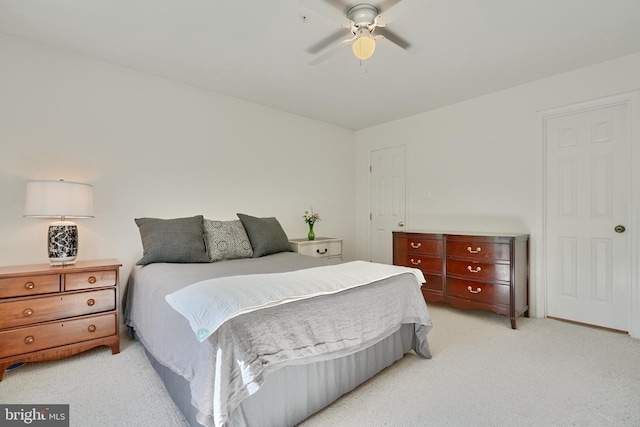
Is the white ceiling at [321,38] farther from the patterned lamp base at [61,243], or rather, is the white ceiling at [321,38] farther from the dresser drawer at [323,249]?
the dresser drawer at [323,249]

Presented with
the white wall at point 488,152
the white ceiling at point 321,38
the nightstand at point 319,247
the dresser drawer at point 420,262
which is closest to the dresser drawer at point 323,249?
the nightstand at point 319,247

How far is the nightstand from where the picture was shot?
3.64 meters

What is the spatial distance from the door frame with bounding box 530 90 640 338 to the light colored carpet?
0.46 meters

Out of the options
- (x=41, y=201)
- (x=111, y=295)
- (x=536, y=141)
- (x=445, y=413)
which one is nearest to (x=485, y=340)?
(x=445, y=413)

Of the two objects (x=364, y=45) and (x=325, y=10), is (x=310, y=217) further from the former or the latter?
(x=325, y=10)

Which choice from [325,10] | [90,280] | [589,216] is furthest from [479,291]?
[90,280]

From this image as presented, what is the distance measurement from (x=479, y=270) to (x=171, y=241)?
2877 millimetres

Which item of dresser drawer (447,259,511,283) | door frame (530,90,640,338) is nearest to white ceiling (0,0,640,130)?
door frame (530,90,640,338)

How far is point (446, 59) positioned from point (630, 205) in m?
2.04

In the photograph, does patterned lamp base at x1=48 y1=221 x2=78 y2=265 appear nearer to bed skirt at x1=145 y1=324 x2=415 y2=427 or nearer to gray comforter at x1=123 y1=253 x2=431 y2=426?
gray comforter at x1=123 y1=253 x2=431 y2=426

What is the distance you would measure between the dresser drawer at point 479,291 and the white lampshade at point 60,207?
3.37 meters

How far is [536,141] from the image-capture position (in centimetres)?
316

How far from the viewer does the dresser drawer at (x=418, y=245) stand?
335 centimetres

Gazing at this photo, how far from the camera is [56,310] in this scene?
6.94ft
